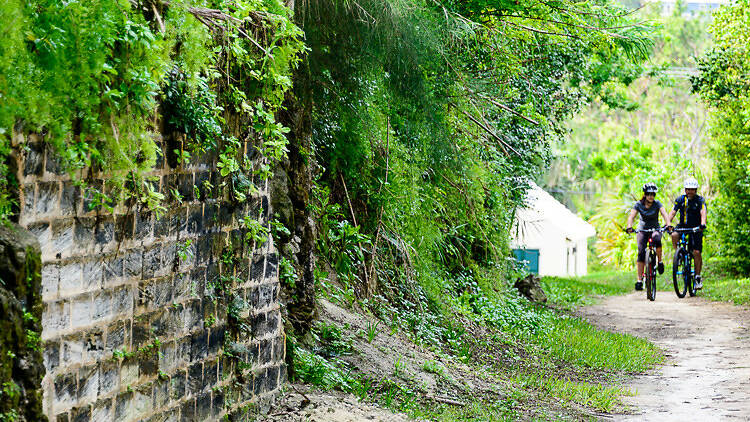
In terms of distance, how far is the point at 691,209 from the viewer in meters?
16.2

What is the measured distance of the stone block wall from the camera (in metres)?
3.87

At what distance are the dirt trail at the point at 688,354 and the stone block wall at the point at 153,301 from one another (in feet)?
12.6

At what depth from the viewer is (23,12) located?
3.53 m

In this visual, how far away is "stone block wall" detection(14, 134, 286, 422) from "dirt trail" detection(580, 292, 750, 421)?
3835 mm

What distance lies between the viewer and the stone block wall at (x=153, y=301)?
12.7 ft

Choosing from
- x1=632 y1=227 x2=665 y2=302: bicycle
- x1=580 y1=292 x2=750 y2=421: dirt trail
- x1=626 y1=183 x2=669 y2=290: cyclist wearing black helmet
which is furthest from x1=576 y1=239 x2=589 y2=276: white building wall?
x1=626 y1=183 x2=669 y2=290: cyclist wearing black helmet

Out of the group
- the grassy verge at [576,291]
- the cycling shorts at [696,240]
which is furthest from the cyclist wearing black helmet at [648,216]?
the grassy verge at [576,291]

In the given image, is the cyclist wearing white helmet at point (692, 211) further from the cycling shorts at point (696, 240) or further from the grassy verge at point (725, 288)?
the grassy verge at point (725, 288)

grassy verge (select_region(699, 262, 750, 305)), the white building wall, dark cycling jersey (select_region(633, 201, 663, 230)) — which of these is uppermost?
dark cycling jersey (select_region(633, 201, 663, 230))

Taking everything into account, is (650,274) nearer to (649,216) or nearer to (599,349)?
(649,216)

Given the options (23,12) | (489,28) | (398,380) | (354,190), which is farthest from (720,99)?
(23,12)

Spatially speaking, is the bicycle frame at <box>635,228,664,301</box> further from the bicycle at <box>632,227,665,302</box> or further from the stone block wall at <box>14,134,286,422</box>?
the stone block wall at <box>14,134,286,422</box>

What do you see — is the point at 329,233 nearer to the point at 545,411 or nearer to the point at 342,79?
the point at 342,79

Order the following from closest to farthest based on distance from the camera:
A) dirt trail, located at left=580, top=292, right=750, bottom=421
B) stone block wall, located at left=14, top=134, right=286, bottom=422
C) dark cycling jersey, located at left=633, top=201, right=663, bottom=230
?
stone block wall, located at left=14, top=134, right=286, bottom=422 < dirt trail, located at left=580, top=292, right=750, bottom=421 < dark cycling jersey, located at left=633, top=201, right=663, bottom=230
